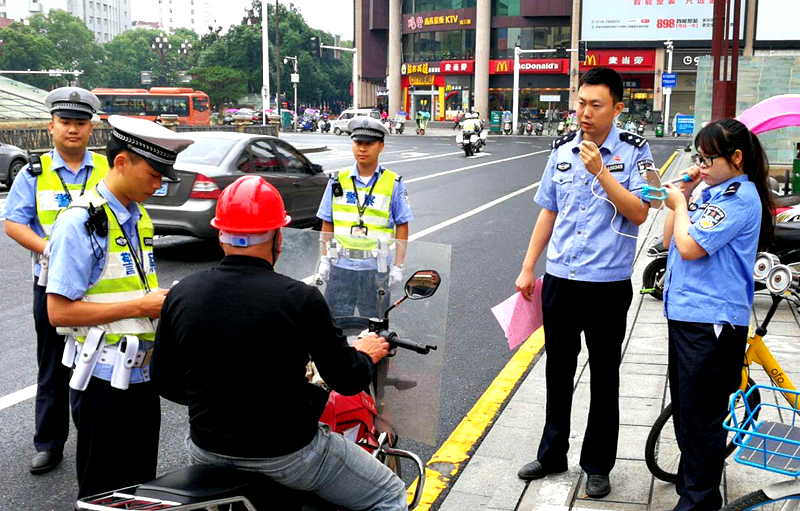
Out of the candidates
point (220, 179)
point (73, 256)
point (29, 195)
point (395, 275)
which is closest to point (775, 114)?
point (395, 275)

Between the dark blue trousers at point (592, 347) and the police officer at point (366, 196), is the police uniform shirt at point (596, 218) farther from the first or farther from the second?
the police officer at point (366, 196)

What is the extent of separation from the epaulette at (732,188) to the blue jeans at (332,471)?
175 centimetres

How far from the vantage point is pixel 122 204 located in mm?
3125

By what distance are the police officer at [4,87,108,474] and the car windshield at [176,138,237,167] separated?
20.0ft

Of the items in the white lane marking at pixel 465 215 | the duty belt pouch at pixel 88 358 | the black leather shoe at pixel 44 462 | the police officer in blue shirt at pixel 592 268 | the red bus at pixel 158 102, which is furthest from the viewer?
the red bus at pixel 158 102

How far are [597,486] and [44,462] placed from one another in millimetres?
2847

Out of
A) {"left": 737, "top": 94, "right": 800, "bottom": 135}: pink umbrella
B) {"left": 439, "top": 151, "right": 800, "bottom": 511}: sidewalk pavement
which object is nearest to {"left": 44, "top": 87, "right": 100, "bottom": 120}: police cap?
{"left": 439, "top": 151, "right": 800, "bottom": 511}: sidewalk pavement

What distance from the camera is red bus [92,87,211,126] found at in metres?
61.2

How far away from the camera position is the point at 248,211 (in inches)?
97.7

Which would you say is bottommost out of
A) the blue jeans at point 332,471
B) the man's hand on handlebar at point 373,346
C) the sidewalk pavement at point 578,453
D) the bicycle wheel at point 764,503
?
the sidewalk pavement at point 578,453

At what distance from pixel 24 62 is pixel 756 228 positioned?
104498 mm

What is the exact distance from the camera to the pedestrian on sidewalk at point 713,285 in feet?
11.1

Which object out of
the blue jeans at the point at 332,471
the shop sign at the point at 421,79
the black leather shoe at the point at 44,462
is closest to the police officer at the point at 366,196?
the black leather shoe at the point at 44,462

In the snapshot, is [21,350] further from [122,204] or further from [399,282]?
[399,282]
